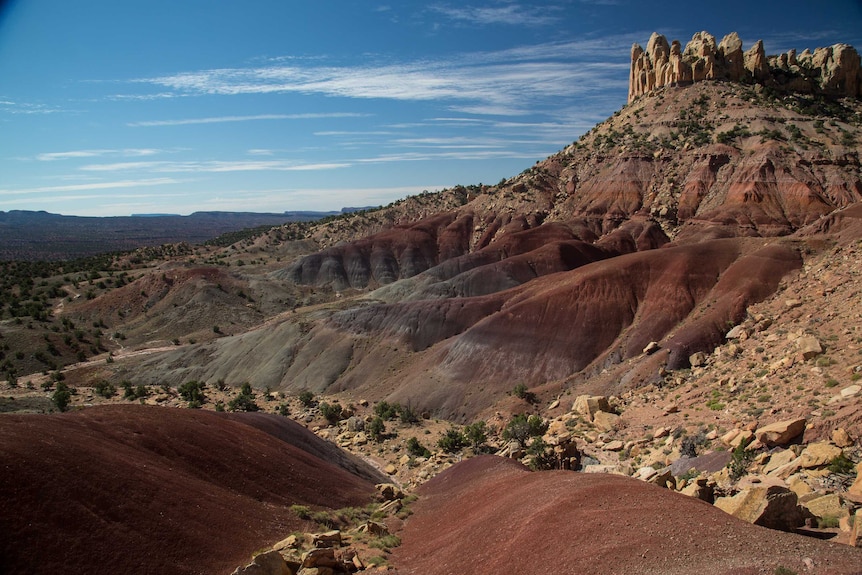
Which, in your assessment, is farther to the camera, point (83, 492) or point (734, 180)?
point (734, 180)

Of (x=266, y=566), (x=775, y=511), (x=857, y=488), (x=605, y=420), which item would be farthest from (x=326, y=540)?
(x=605, y=420)

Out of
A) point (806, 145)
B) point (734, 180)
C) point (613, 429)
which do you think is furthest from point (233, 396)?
point (806, 145)

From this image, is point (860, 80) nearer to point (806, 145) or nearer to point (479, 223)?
point (806, 145)

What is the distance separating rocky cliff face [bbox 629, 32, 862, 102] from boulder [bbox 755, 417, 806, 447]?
99989mm

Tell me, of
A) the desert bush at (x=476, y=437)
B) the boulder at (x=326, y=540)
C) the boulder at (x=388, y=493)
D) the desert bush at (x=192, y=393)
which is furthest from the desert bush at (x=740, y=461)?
the desert bush at (x=192, y=393)

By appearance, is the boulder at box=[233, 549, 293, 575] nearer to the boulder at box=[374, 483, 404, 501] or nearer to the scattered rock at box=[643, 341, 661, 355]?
the boulder at box=[374, 483, 404, 501]

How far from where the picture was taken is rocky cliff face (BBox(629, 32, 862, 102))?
97.1m

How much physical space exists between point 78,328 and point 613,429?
8288 cm

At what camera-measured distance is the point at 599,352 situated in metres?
44.3

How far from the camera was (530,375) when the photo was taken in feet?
A: 147

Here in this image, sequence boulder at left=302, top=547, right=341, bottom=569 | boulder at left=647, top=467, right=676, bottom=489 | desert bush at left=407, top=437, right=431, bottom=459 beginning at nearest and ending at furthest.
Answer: boulder at left=302, top=547, right=341, bottom=569 → boulder at left=647, top=467, right=676, bottom=489 → desert bush at left=407, top=437, right=431, bottom=459

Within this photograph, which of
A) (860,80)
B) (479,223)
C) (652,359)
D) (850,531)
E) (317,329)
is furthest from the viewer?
(479,223)

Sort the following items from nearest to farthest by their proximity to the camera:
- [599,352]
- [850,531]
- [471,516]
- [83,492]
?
1. [850,531]
2. [83,492]
3. [471,516]
4. [599,352]

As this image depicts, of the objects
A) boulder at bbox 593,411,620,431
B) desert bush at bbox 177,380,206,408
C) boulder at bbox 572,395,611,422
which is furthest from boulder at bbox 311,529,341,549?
desert bush at bbox 177,380,206,408
